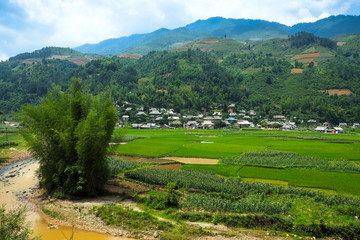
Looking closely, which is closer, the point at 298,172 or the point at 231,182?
the point at 231,182

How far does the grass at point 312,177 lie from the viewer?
71.7 ft

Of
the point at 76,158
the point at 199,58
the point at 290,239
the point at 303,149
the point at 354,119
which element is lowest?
the point at 354,119

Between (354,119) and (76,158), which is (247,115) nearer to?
(354,119)

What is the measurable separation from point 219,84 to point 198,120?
32.6 m

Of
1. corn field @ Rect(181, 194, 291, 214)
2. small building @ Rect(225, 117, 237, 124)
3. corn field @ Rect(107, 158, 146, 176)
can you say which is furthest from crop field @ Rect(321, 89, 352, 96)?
corn field @ Rect(181, 194, 291, 214)

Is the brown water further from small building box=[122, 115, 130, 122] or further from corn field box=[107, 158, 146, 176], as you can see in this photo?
small building box=[122, 115, 130, 122]

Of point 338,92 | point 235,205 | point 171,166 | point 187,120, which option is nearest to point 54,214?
point 235,205

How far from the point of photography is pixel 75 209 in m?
18.7

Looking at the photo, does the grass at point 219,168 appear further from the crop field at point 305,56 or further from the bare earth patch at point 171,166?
the crop field at point 305,56

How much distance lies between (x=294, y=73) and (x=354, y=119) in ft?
140

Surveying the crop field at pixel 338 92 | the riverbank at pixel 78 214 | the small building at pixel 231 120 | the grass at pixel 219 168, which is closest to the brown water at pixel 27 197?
the riverbank at pixel 78 214

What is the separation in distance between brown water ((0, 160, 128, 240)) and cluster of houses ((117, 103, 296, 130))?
47.6 metres

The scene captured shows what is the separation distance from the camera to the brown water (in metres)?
15.6

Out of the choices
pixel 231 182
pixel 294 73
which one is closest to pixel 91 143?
pixel 231 182
